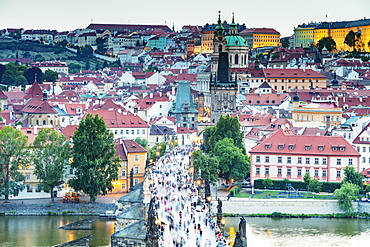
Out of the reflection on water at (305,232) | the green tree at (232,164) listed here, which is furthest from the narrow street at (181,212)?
the reflection on water at (305,232)

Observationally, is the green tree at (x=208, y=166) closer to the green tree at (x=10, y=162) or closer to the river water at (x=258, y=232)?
the river water at (x=258, y=232)

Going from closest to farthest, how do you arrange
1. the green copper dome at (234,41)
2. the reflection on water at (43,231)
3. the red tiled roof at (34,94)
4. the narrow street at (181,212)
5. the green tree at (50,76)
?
the narrow street at (181,212) < the reflection on water at (43,231) < the red tiled roof at (34,94) < the green copper dome at (234,41) < the green tree at (50,76)

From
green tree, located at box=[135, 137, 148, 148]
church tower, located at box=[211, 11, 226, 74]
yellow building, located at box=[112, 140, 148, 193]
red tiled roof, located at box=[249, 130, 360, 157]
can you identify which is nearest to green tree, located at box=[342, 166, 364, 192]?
red tiled roof, located at box=[249, 130, 360, 157]

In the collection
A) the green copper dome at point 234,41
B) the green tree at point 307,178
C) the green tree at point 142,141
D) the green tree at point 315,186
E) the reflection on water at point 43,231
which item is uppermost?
the green copper dome at point 234,41

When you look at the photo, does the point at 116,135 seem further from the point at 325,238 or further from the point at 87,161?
the point at 325,238

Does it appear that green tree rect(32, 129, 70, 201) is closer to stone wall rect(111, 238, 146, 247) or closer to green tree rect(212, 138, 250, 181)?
green tree rect(212, 138, 250, 181)

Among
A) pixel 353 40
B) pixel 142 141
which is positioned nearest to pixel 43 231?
pixel 142 141
